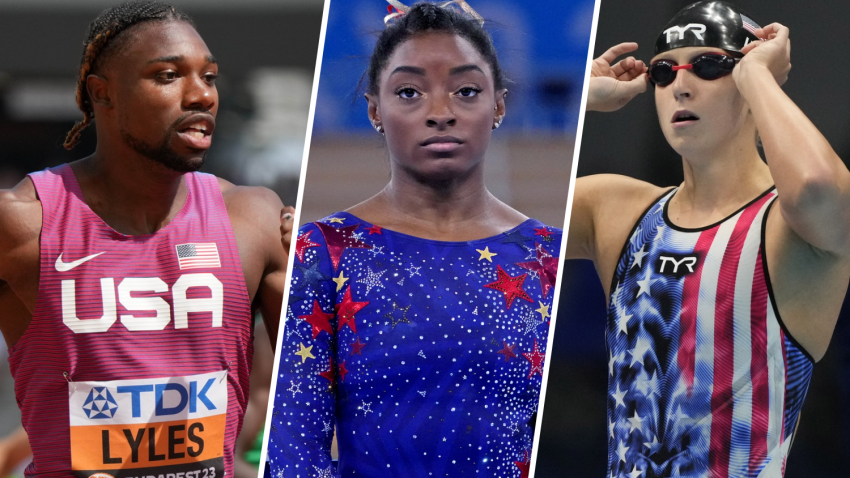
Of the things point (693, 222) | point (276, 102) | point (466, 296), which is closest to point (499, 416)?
point (466, 296)

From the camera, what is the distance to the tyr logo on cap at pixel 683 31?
2134 mm

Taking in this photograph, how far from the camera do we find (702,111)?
84.1 inches

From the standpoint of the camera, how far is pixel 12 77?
303 cm

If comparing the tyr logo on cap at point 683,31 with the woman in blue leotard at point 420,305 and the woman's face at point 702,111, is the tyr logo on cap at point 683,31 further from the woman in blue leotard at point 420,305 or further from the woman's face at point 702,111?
the woman in blue leotard at point 420,305

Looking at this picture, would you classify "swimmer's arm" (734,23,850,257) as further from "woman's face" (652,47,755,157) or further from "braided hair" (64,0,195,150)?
"braided hair" (64,0,195,150)

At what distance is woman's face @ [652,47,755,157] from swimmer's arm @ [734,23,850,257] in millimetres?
83

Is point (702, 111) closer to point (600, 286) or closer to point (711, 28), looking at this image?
point (711, 28)

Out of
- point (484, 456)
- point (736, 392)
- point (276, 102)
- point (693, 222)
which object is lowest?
point (484, 456)

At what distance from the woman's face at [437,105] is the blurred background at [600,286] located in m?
0.42

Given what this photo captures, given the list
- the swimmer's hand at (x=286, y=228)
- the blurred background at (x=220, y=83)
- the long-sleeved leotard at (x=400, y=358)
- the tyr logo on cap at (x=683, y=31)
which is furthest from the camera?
the blurred background at (x=220, y=83)

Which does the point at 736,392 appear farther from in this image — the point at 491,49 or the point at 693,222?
the point at 491,49

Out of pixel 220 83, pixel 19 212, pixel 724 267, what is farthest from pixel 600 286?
pixel 19 212

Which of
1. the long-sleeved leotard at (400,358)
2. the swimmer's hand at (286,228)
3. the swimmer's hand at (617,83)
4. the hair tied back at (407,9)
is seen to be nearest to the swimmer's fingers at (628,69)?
the swimmer's hand at (617,83)

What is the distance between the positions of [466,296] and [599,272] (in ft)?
1.44
